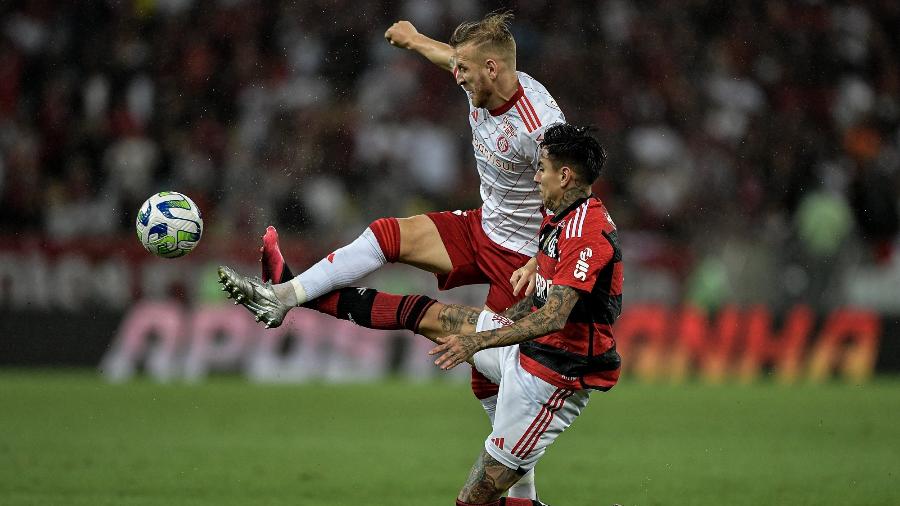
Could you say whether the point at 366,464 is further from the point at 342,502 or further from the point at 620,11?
the point at 620,11

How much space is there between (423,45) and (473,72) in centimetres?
86

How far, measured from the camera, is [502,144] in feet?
25.1

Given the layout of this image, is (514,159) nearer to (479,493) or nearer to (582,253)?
(582,253)

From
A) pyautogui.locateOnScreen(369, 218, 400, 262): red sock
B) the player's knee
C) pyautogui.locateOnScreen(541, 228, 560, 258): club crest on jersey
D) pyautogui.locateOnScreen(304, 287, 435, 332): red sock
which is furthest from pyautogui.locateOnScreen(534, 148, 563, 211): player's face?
the player's knee

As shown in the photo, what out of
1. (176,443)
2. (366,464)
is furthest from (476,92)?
(176,443)

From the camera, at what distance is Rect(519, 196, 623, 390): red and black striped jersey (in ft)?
21.2

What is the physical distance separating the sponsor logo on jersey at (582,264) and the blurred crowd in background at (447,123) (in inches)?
400

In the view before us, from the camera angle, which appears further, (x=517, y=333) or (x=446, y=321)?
(x=446, y=321)

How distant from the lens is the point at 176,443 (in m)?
11.3

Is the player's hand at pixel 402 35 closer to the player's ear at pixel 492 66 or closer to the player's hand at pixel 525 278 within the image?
the player's ear at pixel 492 66

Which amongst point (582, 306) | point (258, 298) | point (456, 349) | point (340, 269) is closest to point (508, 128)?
point (340, 269)

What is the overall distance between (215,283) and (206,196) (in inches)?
44.4

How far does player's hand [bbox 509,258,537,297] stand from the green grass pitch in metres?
2.04

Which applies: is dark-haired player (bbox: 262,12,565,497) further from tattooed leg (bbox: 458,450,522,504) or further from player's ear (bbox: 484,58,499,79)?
tattooed leg (bbox: 458,450,522,504)
